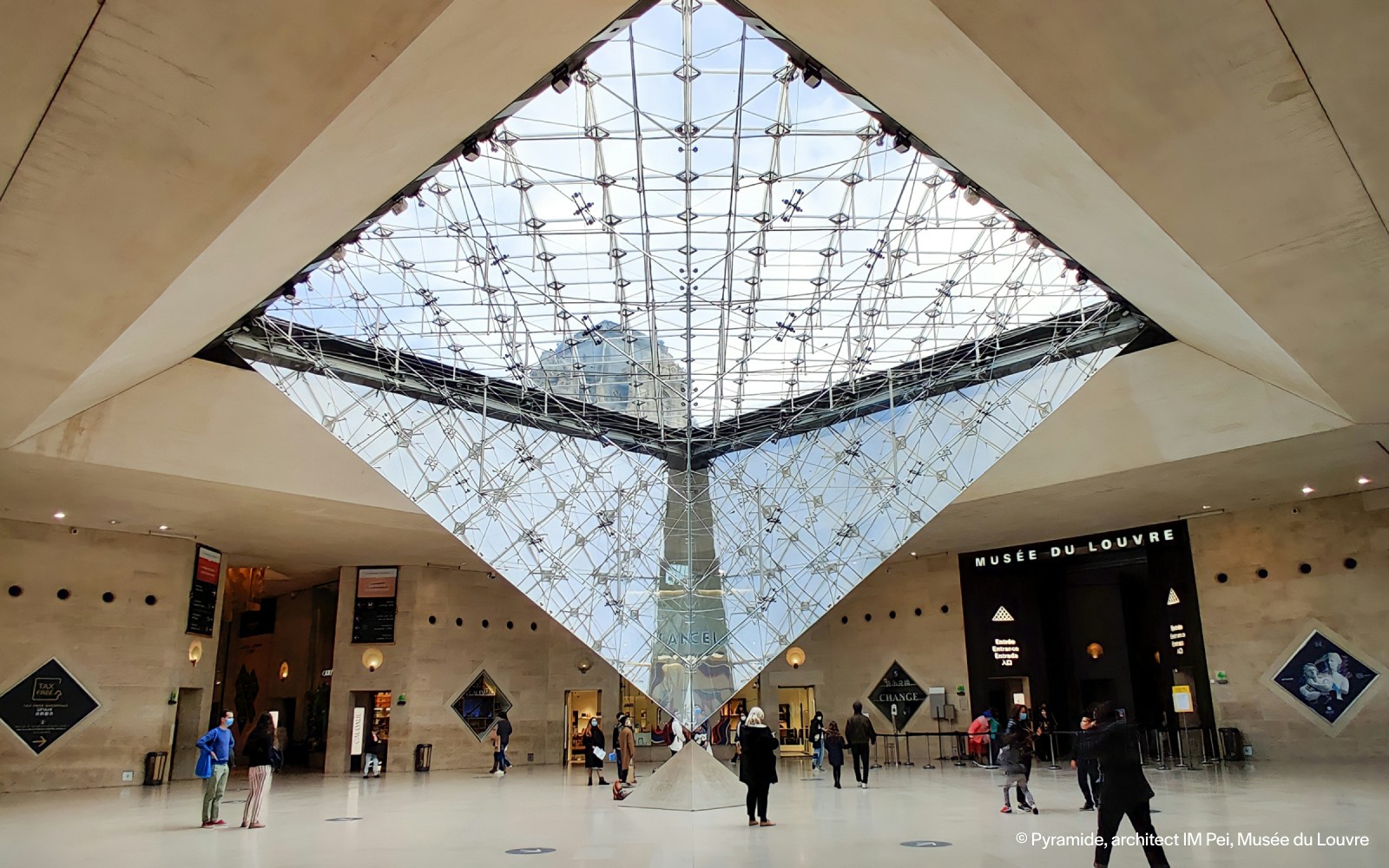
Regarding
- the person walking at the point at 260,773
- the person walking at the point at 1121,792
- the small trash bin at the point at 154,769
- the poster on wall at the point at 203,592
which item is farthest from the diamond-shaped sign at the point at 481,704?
the person walking at the point at 1121,792

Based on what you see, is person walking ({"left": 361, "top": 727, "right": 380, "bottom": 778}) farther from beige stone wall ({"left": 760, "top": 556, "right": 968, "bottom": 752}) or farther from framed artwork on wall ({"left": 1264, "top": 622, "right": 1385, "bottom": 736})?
framed artwork on wall ({"left": 1264, "top": 622, "right": 1385, "bottom": 736})

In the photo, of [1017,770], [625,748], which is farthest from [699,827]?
A: [625,748]

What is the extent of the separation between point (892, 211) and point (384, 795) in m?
11.8

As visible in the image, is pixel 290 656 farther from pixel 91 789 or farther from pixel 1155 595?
pixel 1155 595

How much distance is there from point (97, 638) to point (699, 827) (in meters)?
15.1

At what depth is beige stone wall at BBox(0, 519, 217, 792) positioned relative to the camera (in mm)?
17625

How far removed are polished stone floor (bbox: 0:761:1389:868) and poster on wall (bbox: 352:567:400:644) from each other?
26.9 feet

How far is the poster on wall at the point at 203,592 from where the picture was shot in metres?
20.3

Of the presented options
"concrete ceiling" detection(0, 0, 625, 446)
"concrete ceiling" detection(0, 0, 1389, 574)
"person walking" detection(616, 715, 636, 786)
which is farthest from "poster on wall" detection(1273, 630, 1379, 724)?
"concrete ceiling" detection(0, 0, 625, 446)

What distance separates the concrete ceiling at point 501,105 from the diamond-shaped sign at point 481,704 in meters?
11.7

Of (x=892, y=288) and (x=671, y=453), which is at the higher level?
(x=892, y=288)

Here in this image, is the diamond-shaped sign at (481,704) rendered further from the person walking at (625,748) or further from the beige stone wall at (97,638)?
the person walking at (625,748)

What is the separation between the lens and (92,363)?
10195 mm

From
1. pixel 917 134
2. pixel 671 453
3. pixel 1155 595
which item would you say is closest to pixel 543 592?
pixel 671 453
